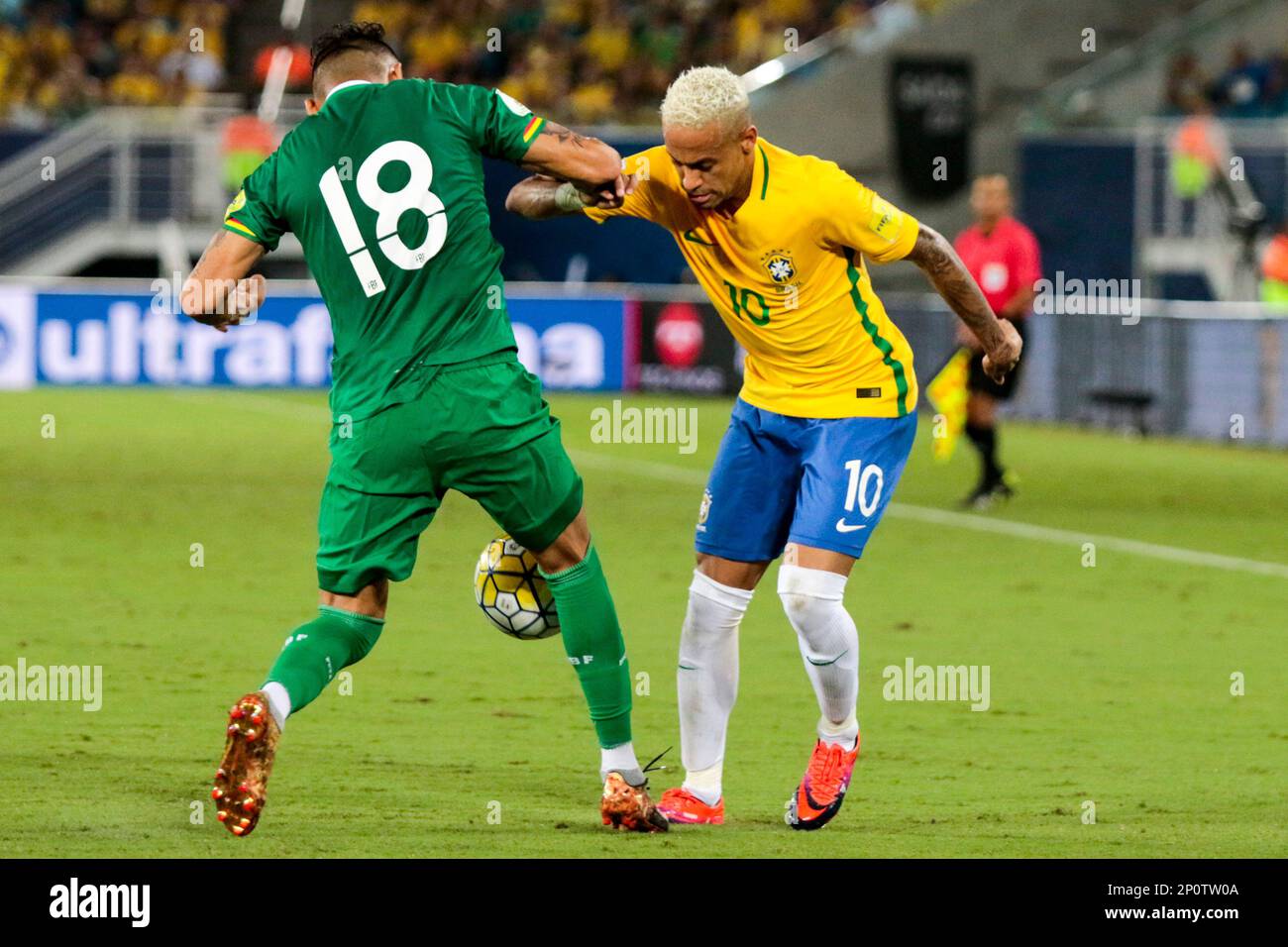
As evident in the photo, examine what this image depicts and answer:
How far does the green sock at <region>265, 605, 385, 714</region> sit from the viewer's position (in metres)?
5.93

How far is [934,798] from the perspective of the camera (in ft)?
22.9

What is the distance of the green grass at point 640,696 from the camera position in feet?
20.9

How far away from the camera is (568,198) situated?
249 inches

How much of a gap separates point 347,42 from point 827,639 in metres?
2.20

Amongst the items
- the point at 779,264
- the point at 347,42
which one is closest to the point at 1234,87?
the point at 779,264

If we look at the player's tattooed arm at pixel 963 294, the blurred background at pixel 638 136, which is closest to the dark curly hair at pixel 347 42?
the player's tattooed arm at pixel 963 294

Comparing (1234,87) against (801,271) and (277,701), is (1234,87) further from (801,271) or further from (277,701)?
(277,701)

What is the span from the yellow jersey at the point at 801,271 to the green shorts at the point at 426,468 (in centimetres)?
74

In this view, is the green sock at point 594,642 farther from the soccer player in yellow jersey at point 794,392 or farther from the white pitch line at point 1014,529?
the white pitch line at point 1014,529

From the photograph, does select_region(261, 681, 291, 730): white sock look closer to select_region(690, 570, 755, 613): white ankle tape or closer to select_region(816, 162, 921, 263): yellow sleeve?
select_region(690, 570, 755, 613): white ankle tape

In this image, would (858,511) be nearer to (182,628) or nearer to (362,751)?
(362,751)

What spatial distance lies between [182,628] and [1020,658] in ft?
12.5

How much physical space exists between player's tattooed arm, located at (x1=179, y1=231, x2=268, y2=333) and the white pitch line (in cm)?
844

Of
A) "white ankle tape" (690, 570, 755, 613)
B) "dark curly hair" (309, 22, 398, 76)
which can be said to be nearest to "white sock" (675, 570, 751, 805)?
"white ankle tape" (690, 570, 755, 613)
